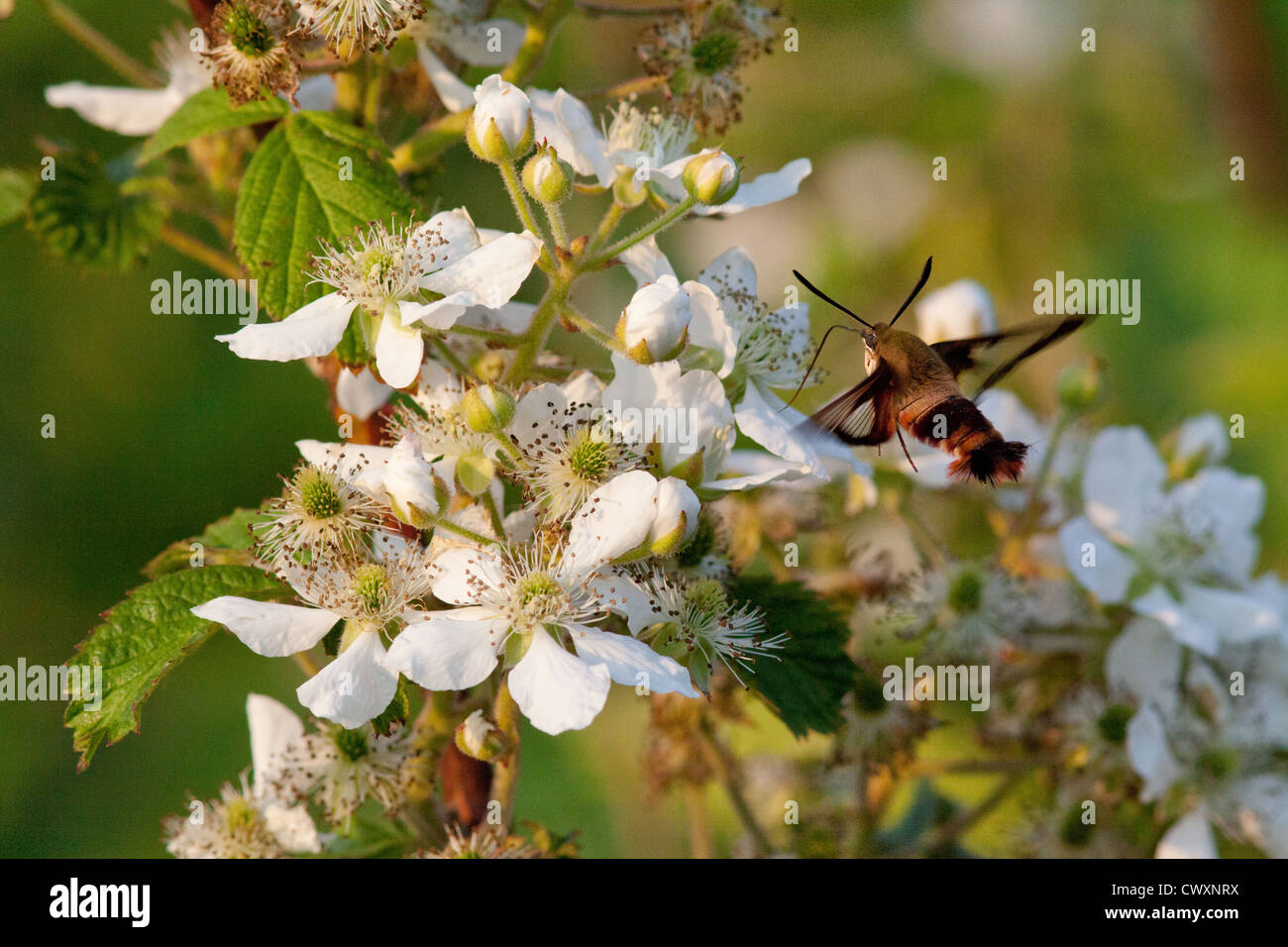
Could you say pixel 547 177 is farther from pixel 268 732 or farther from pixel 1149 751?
pixel 1149 751

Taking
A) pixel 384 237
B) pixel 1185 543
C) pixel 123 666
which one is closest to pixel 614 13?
pixel 384 237

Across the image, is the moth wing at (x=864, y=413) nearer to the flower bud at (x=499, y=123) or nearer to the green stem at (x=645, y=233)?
the green stem at (x=645, y=233)

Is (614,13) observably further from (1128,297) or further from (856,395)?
(1128,297)

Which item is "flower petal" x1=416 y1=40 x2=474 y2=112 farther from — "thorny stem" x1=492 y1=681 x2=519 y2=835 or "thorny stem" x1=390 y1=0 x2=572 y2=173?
"thorny stem" x1=492 y1=681 x2=519 y2=835

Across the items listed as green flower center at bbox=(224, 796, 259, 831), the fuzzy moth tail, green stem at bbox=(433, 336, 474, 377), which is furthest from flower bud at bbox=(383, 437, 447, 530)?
the fuzzy moth tail

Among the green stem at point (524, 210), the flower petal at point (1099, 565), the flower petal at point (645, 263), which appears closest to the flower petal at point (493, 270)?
the green stem at point (524, 210)
